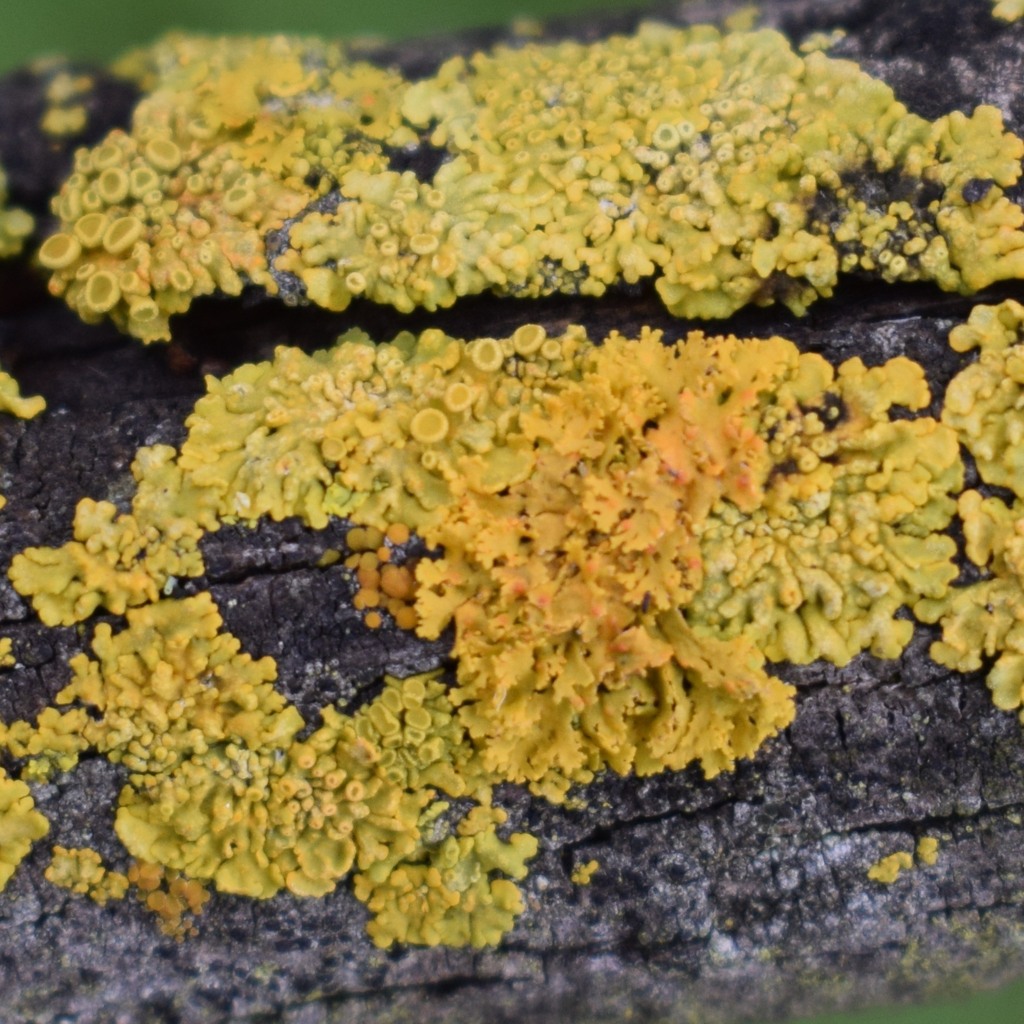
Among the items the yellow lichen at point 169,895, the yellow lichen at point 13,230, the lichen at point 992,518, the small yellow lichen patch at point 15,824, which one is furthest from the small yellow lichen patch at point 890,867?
the yellow lichen at point 13,230

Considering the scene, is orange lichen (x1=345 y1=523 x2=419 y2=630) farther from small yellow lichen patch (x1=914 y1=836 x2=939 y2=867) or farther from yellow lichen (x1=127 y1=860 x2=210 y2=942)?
small yellow lichen patch (x1=914 y1=836 x2=939 y2=867)

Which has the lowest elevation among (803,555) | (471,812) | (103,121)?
(471,812)

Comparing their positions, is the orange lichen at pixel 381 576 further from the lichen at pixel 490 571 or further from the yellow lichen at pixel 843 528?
the yellow lichen at pixel 843 528

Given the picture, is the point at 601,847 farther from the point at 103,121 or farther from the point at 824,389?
the point at 103,121

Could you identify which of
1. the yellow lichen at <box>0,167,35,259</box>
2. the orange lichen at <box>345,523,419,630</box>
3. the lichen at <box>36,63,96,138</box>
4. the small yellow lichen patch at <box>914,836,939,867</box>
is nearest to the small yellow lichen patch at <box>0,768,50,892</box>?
the orange lichen at <box>345,523,419,630</box>

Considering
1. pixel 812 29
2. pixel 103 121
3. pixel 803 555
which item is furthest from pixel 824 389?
pixel 103 121
